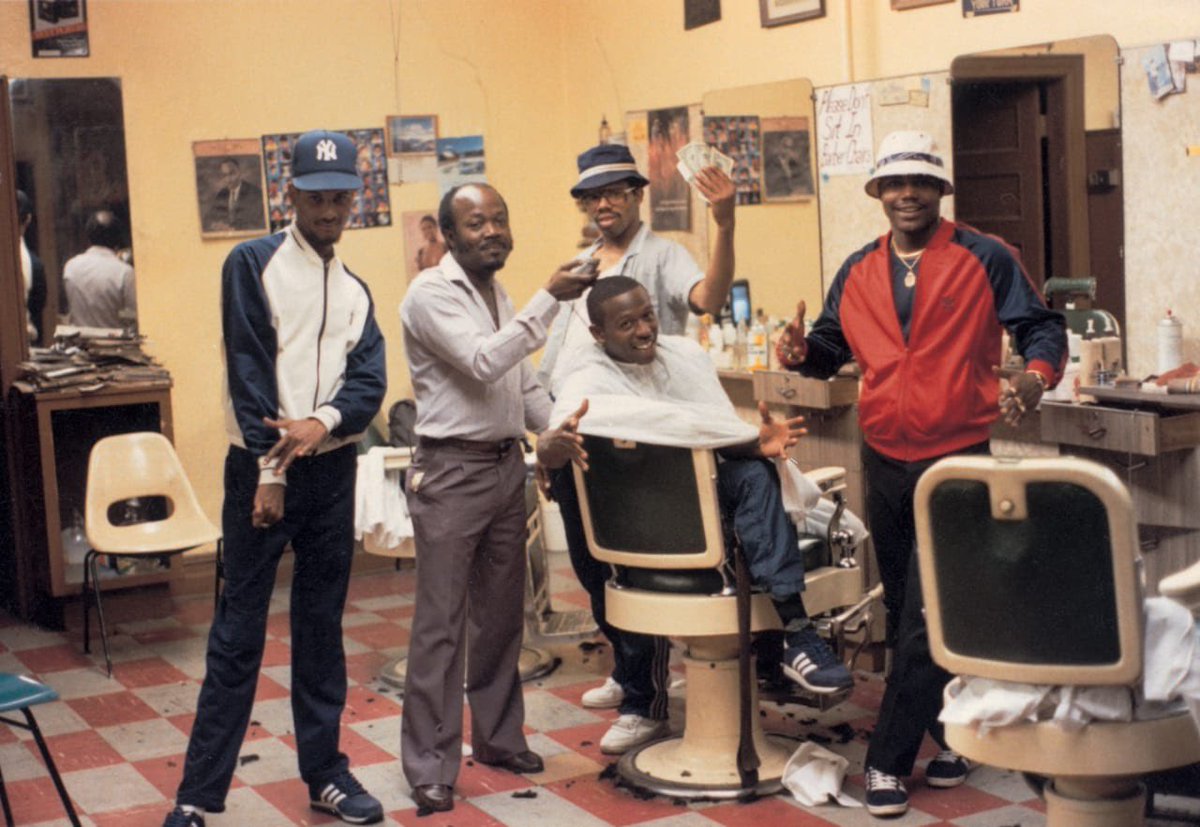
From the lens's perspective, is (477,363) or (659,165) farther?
(659,165)

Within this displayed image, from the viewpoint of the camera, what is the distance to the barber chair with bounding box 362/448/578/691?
4.94 m

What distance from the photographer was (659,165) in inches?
252

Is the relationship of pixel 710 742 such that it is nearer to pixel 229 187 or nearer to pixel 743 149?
pixel 743 149

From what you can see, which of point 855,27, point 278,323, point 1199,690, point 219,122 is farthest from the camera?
point 219,122

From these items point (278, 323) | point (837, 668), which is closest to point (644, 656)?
point (837, 668)

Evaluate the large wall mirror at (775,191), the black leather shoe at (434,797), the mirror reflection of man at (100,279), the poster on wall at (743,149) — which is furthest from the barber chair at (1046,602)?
the mirror reflection of man at (100,279)

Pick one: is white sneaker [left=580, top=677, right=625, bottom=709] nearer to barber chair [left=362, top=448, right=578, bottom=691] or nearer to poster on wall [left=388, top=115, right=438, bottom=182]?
barber chair [left=362, top=448, right=578, bottom=691]

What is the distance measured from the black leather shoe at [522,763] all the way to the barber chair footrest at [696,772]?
206 mm

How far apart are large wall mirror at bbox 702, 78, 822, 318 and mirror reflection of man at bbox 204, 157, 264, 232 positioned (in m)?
1.86

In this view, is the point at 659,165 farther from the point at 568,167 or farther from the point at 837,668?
the point at 837,668

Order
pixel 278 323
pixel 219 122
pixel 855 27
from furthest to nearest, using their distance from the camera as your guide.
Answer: pixel 219 122
pixel 855 27
pixel 278 323

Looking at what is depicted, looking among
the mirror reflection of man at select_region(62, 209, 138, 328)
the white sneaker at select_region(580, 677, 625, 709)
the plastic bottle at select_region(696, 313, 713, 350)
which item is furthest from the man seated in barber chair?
the mirror reflection of man at select_region(62, 209, 138, 328)

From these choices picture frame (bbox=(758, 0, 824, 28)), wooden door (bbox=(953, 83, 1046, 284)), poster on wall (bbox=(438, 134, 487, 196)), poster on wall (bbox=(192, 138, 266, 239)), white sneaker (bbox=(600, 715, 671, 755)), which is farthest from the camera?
poster on wall (bbox=(438, 134, 487, 196))

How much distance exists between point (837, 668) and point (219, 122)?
12.5 ft
